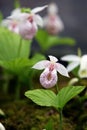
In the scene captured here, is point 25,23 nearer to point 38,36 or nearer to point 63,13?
point 38,36

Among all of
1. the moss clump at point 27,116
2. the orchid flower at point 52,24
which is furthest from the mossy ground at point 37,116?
the orchid flower at point 52,24

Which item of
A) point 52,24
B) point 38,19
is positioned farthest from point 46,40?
point 38,19

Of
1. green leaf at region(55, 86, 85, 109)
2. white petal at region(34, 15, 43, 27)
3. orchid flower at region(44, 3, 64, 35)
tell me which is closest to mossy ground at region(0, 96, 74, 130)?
green leaf at region(55, 86, 85, 109)

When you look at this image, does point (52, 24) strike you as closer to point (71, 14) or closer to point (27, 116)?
point (71, 14)

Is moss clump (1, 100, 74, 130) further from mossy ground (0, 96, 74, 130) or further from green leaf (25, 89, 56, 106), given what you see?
green leaf (25, 89, 56, 106)

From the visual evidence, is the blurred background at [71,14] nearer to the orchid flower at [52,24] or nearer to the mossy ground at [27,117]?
the orchid flower at [52,24]

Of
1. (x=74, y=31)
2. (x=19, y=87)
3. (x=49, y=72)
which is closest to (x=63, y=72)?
(x=49, y=72)
